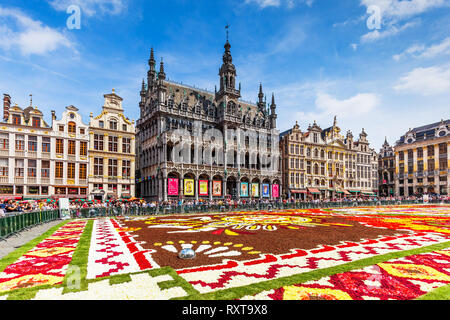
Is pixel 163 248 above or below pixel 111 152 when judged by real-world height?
below

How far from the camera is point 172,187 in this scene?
132 feet

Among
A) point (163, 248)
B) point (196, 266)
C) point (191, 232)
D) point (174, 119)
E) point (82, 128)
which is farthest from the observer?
point (174, 119)

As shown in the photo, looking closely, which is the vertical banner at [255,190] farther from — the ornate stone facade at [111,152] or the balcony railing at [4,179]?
the balcony railing at [4,179]

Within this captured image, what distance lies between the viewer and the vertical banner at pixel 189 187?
41875 millimetres

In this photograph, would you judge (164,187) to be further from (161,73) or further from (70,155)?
(161,73)

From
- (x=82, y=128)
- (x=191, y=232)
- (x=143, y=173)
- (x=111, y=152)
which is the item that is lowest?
(x=191, y=232)

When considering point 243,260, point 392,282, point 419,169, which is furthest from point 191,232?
point 419,169

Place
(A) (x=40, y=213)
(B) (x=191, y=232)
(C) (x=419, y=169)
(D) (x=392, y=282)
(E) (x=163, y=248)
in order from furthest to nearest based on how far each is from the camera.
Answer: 1. (C) (x=419, y=169)
2. (A) (x=40, y=213)
3. (B) (x=191, y=232)
4. (E) (x=163, y=248)
5. (D) (x=392, y=282)

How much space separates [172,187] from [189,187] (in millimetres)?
2976

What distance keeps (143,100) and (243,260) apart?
1876 inches

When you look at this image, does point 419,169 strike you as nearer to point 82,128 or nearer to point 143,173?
point 143,173

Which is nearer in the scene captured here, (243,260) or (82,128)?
(243,260)

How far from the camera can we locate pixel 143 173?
47406 mm

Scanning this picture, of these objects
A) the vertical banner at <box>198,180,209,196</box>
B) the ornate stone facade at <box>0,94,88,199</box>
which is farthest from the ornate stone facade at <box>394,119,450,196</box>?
the ornate stone facade at <box>0,94,88,199</box>
